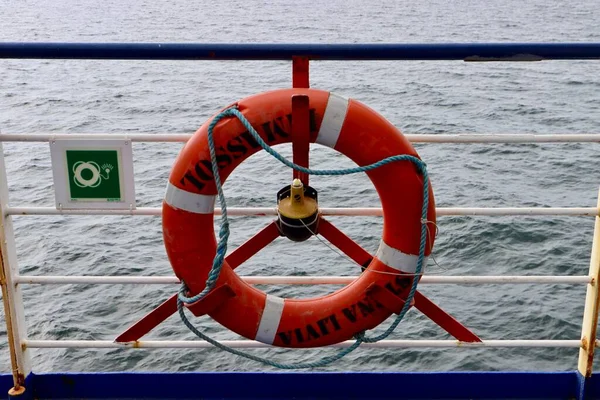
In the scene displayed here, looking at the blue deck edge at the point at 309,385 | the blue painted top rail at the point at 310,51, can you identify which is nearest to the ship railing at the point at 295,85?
the blue painted top rail at the point at 310,51

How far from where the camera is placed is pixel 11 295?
1.92 metres

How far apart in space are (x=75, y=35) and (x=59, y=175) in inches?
823

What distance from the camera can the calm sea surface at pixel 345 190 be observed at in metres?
5.62

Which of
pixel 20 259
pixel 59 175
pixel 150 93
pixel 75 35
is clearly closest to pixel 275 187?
pixel 20 259

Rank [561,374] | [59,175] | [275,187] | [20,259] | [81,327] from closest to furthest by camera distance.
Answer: [59,175] → [561,374] → [81,327] → [20,259] → [275,187]

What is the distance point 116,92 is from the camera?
14.0 metres

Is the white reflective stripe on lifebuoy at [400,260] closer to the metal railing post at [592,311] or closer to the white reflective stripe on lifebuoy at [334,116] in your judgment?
the white reflective stripe on lifebuoy at [334,116]

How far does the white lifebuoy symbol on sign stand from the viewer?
6.23ft

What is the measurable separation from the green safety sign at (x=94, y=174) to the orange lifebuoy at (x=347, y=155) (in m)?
0.18

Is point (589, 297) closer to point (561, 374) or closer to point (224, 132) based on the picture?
point (561, 374)

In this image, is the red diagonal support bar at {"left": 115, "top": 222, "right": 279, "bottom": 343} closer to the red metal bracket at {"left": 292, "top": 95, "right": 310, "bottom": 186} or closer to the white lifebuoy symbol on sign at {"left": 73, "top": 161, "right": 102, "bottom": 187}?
the red metal bracket at {"left": 292, "top": 95, "right": 310, "bottom": 186}

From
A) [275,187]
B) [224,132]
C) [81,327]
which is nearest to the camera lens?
[224,132]

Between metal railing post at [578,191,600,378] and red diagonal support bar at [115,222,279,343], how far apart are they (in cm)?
82

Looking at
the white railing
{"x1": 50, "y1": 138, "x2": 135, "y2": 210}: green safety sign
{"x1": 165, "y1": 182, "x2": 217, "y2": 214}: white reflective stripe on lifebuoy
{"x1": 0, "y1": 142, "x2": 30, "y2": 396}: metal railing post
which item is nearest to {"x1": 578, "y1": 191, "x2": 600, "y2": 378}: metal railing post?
the white railing
